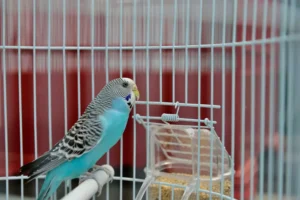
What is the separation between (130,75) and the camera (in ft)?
4.20

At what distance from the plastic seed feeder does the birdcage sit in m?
0.01

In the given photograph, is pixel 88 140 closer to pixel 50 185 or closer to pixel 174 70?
pixel 50 185

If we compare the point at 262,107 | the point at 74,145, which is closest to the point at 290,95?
the point at 262,107

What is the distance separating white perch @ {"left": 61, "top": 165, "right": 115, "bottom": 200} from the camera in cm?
81

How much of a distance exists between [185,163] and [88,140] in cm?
26

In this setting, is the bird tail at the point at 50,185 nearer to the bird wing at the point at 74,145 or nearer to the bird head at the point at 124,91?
the bird wing at the point at 74,145

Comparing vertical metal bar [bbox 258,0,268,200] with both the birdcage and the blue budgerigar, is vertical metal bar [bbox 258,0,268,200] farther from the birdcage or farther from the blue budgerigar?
the blue budgerigar

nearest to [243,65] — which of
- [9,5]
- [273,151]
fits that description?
[273,151]

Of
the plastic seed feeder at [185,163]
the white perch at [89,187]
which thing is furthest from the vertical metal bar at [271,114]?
the white perch at [89,187]

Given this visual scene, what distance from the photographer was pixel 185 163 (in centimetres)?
100

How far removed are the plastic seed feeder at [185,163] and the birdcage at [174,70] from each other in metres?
0.01

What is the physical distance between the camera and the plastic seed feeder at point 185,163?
3.00 feet

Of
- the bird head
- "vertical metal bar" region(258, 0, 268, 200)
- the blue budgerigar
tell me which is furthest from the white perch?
"vertical metal bar" region(258, 0, 268, 200)

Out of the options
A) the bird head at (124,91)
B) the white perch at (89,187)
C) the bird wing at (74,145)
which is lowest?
the white perch at (89,187)
